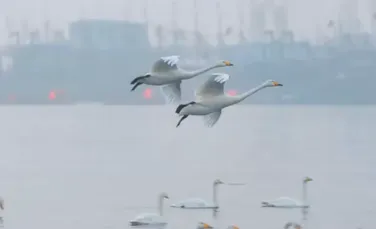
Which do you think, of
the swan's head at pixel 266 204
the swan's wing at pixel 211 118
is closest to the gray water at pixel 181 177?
the swan's head at pixel 266 204

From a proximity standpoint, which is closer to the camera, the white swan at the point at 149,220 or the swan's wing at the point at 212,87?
the swan's wing at the point at 212,87

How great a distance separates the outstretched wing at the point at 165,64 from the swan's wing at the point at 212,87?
0.83 metres

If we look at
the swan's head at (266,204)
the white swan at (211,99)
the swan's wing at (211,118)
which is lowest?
the swan's head at (266,204)

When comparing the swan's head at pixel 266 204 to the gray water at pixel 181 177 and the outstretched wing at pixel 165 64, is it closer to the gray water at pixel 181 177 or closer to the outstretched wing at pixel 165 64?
the gray water at pixel 181 177

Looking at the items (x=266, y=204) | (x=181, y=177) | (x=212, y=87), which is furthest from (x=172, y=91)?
(x=181, y=177)

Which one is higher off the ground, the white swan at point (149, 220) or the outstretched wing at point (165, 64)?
the outstretched wing at point (165, 64)

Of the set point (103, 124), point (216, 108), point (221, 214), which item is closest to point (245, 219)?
point (221, 214)

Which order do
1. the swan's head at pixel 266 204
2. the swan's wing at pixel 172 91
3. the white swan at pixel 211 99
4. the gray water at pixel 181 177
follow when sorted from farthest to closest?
the swan's head at pixel 266 204
the gray water at pixel 181 177
the swan's wing at pixel 172 91
the white swan at pixel 211 99

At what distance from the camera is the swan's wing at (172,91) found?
26.8 m

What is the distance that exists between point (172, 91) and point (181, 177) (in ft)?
161

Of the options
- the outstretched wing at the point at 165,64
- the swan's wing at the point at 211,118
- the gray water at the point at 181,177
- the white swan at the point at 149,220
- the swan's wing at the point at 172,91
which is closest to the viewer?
the outstretched wing at the point at 165,64

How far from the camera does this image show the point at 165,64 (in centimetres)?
2642

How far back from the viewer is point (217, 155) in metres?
106

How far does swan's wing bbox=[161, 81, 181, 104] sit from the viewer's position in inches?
1056
